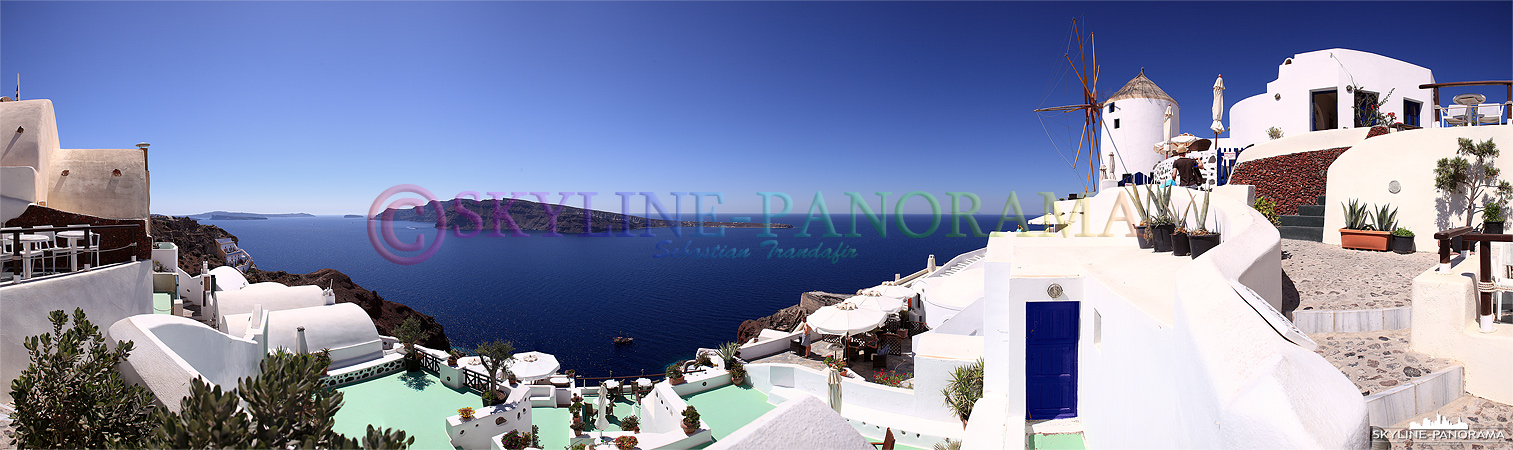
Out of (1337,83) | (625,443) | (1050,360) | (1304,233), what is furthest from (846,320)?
(1337,83)

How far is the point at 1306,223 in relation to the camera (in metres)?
12.1

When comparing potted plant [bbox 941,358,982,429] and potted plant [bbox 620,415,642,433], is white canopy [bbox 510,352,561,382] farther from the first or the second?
potted plant [bbox 941,358,982,429]

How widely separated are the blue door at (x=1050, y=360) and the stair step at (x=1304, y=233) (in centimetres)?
940

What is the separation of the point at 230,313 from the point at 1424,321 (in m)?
22.6

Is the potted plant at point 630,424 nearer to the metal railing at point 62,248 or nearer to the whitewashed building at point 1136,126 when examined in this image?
the metal railing at point 62,248

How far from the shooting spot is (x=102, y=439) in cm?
407

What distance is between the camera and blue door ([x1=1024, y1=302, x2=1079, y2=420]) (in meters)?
6.20

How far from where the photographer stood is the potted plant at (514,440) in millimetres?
10211

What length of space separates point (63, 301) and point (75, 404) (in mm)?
4613

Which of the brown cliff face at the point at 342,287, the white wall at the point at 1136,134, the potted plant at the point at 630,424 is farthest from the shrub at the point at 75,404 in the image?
the brown cliff face at the point at 342,287

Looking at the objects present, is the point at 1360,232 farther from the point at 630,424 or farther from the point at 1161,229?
the point at 630,424

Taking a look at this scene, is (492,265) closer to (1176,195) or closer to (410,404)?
(410,404)

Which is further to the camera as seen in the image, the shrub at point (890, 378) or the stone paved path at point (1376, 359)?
the shrub at point (890, 378)

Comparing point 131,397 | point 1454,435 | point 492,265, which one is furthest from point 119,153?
point 492,265
